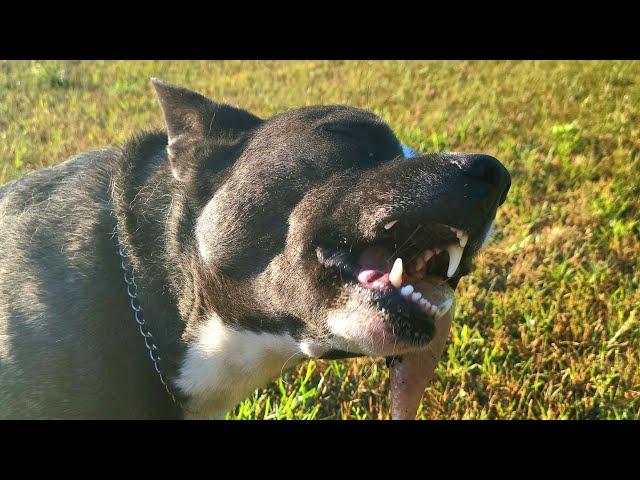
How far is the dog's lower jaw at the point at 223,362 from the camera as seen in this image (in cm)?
274

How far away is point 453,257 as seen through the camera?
2.41 meters

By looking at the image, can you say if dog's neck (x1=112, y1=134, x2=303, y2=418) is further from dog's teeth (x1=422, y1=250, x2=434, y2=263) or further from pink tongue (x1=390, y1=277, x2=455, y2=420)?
dog's teeth (x1=422, y1=250, x2=434, y2=263)

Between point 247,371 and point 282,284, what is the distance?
→ 24.0 inches

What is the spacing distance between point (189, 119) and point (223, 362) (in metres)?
1.19

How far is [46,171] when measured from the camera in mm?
3357

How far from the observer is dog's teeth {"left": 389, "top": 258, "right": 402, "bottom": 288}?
2.21 meters

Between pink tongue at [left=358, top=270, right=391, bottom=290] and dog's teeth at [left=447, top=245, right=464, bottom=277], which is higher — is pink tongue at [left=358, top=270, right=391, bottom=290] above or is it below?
below

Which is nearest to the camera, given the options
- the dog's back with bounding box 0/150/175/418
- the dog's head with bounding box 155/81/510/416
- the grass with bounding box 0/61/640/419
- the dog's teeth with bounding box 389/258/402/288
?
the dog's teeth with bounding box 389/258/402/288

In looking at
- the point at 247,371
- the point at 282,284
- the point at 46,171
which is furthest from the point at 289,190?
the point at 46,171

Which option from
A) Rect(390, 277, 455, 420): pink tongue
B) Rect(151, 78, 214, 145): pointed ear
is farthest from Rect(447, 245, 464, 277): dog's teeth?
Rect(151, 78, 214, 145): pointed ear

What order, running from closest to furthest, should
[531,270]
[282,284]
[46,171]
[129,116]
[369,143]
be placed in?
[282,284] < [369,143] < [46,171] < [531,270] < [129,116]

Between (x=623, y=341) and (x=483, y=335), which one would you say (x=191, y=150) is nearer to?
(x=483, y=335)

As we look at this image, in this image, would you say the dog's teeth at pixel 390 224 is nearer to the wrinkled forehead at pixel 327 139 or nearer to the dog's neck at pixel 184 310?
the wrinkled forehead at pixel 327 139

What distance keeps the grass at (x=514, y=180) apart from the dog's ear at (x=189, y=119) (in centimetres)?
146
